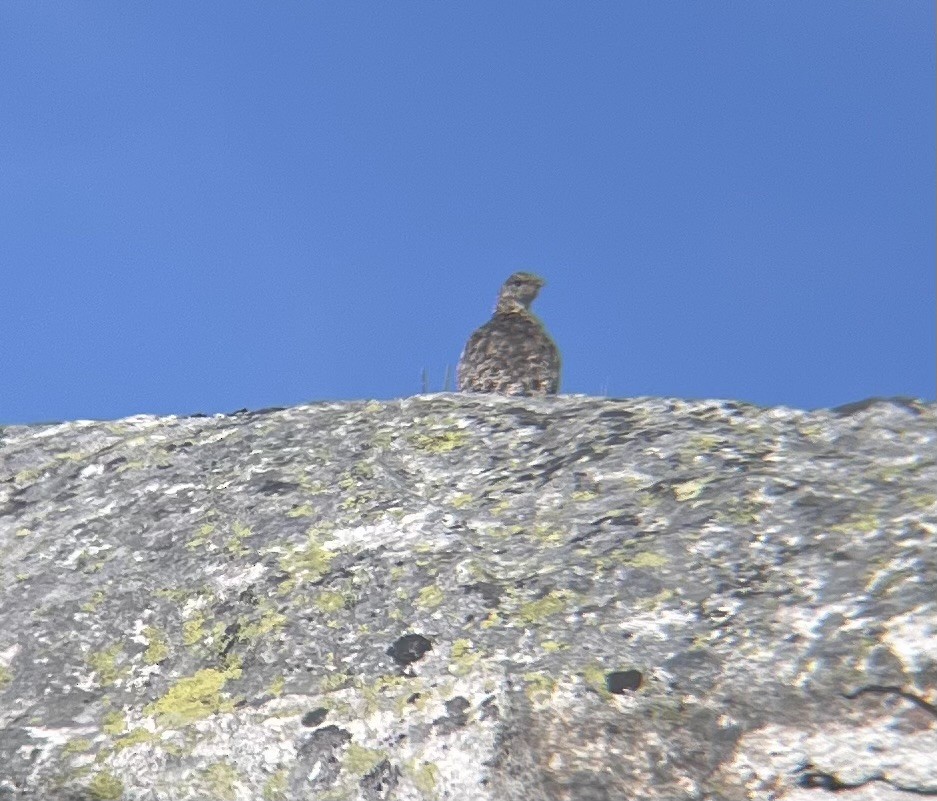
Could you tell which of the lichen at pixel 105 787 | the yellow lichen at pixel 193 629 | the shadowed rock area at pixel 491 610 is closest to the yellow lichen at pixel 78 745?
the shadowed rock area at pixel 491 610

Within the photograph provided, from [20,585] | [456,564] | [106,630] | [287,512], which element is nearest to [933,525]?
[456,564]

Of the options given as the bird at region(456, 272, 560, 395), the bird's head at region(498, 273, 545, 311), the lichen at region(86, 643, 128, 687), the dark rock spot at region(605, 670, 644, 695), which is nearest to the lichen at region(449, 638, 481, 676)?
the dark rock spot at region(605, 670, 644, 695)

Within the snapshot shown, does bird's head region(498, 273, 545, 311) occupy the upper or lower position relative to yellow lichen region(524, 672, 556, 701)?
upper

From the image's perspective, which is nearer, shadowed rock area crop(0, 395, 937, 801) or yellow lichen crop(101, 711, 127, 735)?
shadowed rock area crop(0, 395, 937, 801)

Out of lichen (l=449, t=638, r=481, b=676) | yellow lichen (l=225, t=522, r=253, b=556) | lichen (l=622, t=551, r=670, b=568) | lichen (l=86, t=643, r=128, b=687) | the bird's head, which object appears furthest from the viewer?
the bird's head

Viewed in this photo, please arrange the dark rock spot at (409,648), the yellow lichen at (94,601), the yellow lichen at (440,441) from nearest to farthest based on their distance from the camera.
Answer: the dark rock spot at (409,648) → the yellow lichen at (94,601) → the yellow lichen at (440,441)

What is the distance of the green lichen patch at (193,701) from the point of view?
14.0 feet

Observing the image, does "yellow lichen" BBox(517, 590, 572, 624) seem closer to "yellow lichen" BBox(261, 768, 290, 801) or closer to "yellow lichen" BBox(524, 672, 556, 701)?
"yellow lichen" BBox(524, 672, 556, 701)

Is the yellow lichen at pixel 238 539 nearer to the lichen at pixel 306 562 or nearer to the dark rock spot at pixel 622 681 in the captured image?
the lichen at pixel 306 562

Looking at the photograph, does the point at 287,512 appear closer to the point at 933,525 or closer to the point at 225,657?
the point at 225,657

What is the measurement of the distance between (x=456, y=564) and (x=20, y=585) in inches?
71.7

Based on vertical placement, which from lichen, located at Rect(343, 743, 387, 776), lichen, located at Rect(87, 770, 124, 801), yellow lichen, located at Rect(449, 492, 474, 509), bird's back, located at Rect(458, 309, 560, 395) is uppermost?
bird's back, located at Rect(458, 309, 560, 395)

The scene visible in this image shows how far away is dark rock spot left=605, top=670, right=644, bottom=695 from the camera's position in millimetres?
3979

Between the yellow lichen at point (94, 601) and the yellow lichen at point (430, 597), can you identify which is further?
the yellow lichen at point (94, 601)
